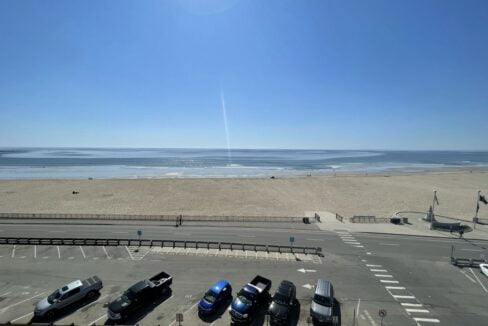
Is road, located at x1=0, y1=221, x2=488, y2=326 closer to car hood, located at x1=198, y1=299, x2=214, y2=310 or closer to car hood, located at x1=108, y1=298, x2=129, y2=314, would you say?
car hood, located at x1=198, y1=299, x2=214, y2=310

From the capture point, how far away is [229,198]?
50.3 metres

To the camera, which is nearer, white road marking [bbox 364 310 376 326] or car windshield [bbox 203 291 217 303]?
white road marking [bbox 364 310 376 326]

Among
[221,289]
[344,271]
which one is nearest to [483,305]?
[344,271]

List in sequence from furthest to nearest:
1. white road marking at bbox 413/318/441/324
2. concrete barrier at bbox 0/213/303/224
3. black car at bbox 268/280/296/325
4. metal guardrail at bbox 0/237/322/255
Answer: concrete barrier at bbox 0/213/303/224 → metal guardrail at bbox 0/237/322/255 → white road marking at bbox 413/318/441/324 → black car at bbox 268/280/296/325

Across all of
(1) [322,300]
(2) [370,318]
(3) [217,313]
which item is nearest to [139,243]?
(3) [217,313]

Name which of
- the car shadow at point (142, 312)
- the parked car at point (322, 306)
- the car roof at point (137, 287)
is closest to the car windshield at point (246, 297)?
the parked car at point (322, 306)

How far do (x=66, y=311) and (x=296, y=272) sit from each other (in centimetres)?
1622

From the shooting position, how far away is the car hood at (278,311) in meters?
13.8

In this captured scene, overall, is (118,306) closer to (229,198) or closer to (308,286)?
(308,286)

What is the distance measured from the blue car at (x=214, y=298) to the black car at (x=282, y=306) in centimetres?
312

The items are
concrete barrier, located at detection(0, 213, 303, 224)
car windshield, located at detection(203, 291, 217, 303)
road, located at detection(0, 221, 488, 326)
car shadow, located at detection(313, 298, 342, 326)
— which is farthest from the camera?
concrete barrier, located at detection(0, 213, 303, 224)

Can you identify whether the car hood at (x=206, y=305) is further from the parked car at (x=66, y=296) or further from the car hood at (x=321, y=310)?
the parked car at (x=66, y=296)

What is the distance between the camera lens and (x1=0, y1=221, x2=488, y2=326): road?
15422 mm

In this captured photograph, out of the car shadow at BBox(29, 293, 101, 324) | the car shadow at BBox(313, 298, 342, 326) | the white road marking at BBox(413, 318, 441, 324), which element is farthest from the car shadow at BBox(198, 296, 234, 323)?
the white road marking at BBox(413, 318, 441, 324)
